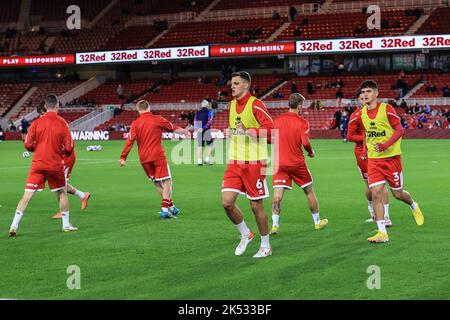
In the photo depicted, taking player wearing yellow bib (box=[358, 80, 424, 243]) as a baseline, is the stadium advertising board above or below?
above

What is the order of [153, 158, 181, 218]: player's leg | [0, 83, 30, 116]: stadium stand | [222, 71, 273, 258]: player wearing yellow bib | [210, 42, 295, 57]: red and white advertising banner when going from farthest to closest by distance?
[0, 83, 30, 116]: stadium stand → [210, 42, 295, 57]: red and white advertising banner → [153, 158, 181, 218]: player's leg → [222, 71, 273, 258]: player wearing yellow bib

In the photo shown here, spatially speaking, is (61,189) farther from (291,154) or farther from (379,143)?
(379,143)

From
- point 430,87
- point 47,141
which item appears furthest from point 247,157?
point 430,87

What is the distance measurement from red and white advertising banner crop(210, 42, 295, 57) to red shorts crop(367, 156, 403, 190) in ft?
151

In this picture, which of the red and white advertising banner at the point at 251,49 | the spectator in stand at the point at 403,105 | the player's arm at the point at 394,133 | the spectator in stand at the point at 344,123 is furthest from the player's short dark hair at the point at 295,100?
the red and white advertising banner at the point at 251,49

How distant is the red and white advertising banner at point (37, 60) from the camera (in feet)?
207

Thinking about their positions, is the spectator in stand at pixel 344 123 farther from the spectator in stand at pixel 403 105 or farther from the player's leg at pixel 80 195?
the player's leg at pixel 80 195

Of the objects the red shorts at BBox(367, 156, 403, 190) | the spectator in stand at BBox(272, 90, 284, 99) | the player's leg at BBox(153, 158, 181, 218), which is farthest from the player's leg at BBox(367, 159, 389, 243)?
the spectator in stand at BBox(272, 90, 284, 99)

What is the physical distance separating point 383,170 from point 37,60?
57779 millimetres

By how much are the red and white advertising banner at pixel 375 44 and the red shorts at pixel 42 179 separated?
44.7m

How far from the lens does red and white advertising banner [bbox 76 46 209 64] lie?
5898 centimetres

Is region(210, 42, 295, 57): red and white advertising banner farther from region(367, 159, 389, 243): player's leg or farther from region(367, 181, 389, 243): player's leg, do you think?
region(367, 181, 389, 243): player's leg
